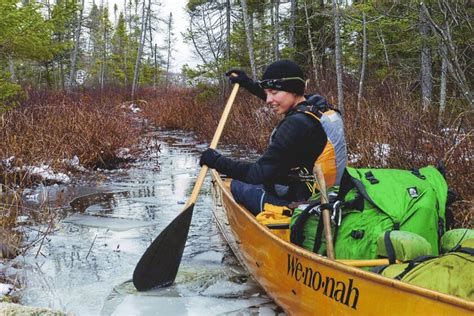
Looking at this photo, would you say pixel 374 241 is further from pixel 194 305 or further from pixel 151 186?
pixel 151 186

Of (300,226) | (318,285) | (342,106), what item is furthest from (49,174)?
(318,285)

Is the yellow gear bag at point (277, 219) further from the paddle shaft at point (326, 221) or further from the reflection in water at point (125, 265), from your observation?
the paddle shaft at point (326, 221)

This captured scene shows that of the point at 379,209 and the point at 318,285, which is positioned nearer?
the point at 318,285

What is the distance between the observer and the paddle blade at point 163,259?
424 centimetres

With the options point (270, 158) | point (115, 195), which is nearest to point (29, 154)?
point (115, 195)

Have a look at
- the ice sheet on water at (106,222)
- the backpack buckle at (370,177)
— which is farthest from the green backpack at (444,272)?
the ice sheet on water at (106,222)

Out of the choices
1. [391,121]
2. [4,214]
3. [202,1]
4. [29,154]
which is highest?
[202,1]

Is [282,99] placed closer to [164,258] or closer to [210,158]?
[210,158]

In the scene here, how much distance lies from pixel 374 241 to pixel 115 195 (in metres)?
5.51

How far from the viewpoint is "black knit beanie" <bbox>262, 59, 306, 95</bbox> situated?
376cm

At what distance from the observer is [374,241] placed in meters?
2.98

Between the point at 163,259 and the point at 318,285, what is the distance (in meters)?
1.89

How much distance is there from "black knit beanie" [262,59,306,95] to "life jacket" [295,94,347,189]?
0.48 feet

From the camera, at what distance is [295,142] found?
140 inches
